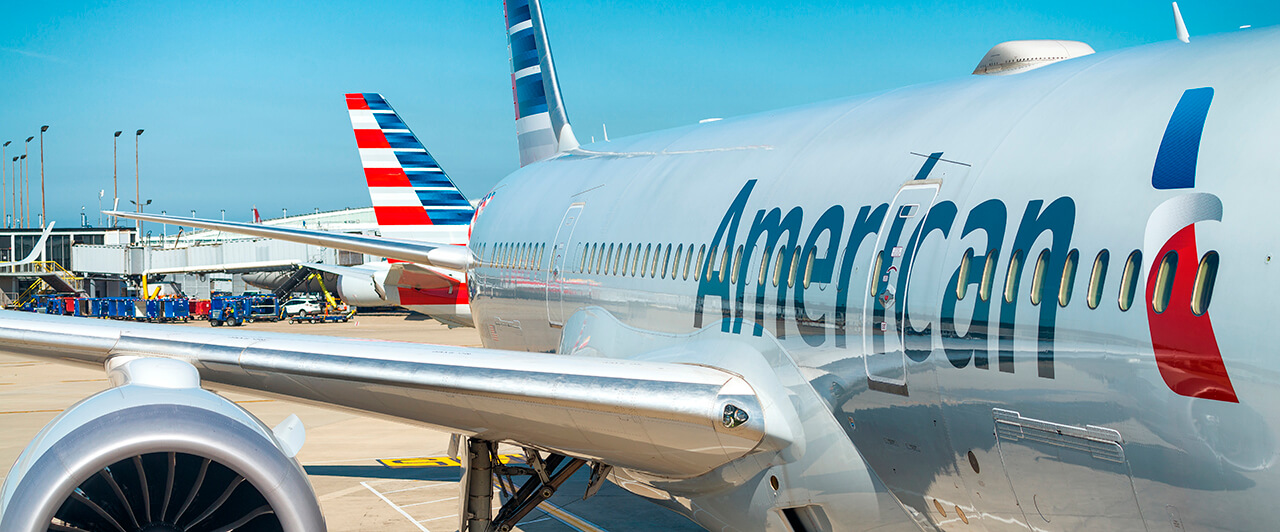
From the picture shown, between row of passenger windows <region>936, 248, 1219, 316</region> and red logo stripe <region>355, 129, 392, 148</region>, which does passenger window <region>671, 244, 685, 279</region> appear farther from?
red logo stripe <region>355, 129, 392, 148</region>

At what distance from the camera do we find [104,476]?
217 inches

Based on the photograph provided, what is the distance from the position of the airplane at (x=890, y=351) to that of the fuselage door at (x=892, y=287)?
0.7 inches

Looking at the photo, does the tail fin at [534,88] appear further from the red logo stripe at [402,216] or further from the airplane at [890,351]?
the airplane at [890,351]

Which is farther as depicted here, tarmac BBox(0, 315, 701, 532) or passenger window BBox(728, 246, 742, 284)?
tarmac BBox(0, 315, 701, 532)

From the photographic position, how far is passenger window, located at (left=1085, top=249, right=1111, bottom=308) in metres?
4.11

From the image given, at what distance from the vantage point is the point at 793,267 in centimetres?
633

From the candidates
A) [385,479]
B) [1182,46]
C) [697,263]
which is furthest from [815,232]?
[385,479]

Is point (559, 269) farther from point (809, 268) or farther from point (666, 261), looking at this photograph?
point (809, 268)

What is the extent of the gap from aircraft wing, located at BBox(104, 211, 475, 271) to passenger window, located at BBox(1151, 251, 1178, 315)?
1125 centimetres

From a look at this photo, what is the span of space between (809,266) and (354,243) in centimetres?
939

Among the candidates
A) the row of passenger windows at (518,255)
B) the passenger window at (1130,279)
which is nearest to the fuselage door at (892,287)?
the passenger window at (1130,279)

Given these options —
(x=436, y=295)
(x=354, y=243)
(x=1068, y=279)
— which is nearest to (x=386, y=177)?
(x=436, y=295)

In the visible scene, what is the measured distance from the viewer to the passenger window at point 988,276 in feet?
15.3

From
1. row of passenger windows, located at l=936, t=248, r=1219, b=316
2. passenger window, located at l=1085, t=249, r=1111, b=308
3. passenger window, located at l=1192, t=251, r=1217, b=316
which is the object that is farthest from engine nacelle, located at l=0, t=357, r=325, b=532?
passenger window, located at l=1192, t=251, r=1217, b=316
